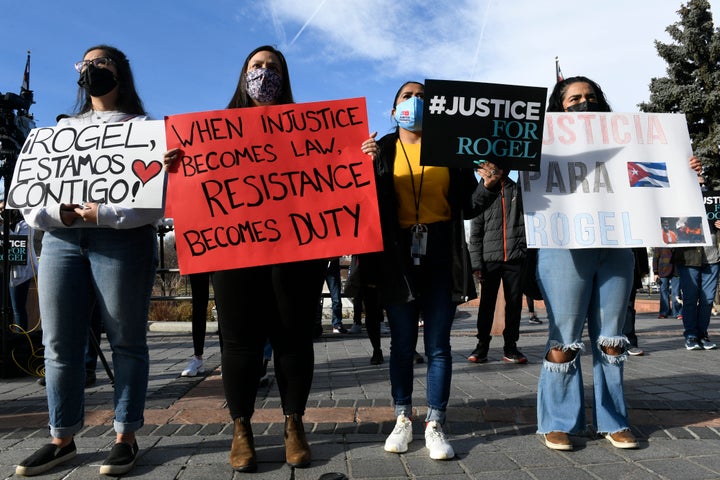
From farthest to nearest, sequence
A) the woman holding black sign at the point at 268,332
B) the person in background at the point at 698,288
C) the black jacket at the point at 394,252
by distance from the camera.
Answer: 1. the person in background at the point at 698,288
2. the black jacket at the point at 394,252
3. the woman holding black sign at the point at 268,332

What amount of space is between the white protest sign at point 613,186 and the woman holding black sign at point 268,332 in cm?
129

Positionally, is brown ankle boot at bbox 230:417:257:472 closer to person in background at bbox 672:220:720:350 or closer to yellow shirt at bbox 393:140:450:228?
yellow shirt at bbox 393:140:450:228

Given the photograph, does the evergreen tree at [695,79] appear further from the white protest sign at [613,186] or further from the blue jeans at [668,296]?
the white protest sign at [613,186]

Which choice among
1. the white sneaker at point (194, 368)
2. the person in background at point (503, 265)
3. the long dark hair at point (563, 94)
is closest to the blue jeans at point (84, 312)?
the white sneaker at point (194, 368)

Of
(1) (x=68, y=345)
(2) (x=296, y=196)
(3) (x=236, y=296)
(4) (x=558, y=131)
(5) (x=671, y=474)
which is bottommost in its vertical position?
(5) (x=671, y=474)

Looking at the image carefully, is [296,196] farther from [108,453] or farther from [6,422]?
[6,422]

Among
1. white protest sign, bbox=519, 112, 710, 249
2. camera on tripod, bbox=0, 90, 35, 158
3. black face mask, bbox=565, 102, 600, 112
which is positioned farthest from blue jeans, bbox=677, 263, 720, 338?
camera on tripod, bbox=0, 90, 35, 158

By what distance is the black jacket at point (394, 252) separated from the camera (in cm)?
288

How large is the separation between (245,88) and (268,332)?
137cm

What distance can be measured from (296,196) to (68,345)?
135 centimetres

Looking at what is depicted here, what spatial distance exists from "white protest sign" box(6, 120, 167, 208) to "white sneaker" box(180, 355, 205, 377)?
2.63m

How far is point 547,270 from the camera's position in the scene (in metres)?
3.03

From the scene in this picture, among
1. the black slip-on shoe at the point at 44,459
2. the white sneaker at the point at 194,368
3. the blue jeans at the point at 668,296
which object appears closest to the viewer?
the black slip-on shoe at the point at 44,459

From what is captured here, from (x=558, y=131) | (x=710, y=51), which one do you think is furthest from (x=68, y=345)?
(x=710, y=51)
